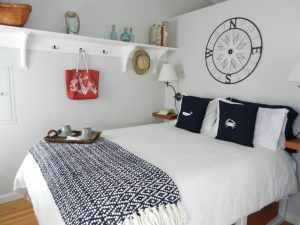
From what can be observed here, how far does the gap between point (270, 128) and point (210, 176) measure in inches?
33.6

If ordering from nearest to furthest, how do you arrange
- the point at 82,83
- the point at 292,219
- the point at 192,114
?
the point at 292,219, the point at 192,114, the point at 82,83

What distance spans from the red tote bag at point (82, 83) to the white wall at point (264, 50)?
124 centimetres

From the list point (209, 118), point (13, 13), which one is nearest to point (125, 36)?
point (13, 13)

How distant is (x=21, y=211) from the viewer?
84.7 inches

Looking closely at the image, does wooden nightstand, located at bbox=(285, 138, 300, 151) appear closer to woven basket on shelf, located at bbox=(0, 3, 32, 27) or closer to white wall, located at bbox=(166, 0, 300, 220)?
white wall, located at bbox=(166, 0, 300, 220)

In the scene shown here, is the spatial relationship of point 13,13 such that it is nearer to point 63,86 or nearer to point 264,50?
point 63,86

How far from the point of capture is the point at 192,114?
245cm

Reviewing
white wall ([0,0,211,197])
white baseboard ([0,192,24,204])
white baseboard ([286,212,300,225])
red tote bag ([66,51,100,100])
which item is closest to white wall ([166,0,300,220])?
white baseboard ([286,212,300,225])

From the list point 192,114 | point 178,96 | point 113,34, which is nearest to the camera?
point 192,114

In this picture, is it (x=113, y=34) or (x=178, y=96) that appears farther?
(x=178, y=96)

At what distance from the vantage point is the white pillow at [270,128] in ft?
6.14

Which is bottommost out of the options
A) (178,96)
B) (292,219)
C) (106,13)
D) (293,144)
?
(292,219)

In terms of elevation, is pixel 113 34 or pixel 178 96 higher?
pixel 113 34

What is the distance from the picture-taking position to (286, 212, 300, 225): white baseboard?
2020 mm
